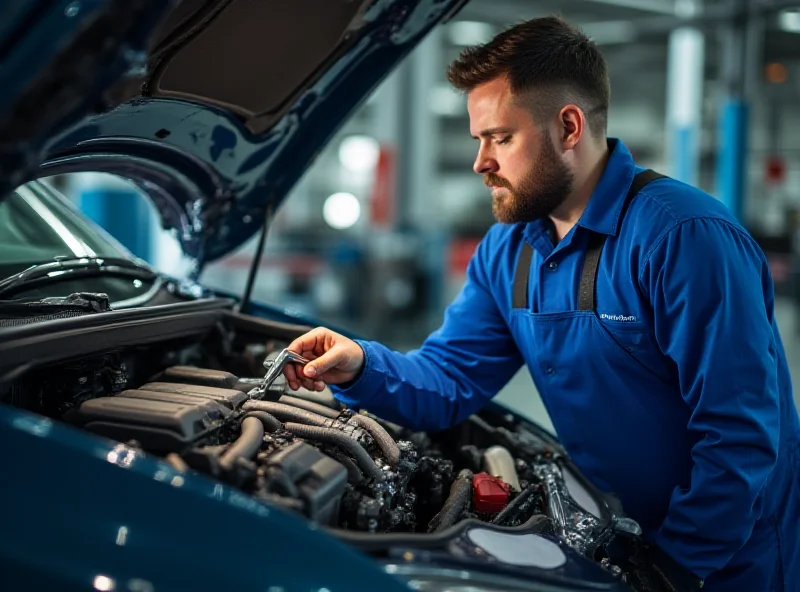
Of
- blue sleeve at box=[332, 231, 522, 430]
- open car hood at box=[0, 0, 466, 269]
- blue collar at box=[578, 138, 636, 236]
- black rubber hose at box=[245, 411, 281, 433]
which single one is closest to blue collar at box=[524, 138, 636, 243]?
blue collar at box=[578, 138, 636, 236]

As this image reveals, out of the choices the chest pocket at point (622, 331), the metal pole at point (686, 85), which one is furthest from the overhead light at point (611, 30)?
the chest pocket at point (622, 331)

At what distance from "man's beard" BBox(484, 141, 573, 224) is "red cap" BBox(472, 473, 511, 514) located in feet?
1.95

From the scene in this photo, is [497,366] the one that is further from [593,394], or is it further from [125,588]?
[125,588]

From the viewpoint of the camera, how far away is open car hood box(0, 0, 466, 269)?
5.29 feet

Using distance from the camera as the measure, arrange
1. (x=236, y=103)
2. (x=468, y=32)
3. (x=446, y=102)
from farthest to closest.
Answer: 1. (x=446, y=102)
2. (x=468, y=32)
3. (x=236, y=103)

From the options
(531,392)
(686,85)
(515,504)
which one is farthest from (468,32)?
(515,504)

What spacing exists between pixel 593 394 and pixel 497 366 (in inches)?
14.3

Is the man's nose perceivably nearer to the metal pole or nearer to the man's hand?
the man's hand

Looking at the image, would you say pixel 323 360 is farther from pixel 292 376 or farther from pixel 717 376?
pixel 717 376

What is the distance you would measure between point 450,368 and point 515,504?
0.47 metres

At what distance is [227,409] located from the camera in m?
1.46

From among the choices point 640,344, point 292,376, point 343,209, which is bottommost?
point 292,376

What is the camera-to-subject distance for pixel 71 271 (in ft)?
6.07

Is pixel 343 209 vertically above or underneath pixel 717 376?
above
